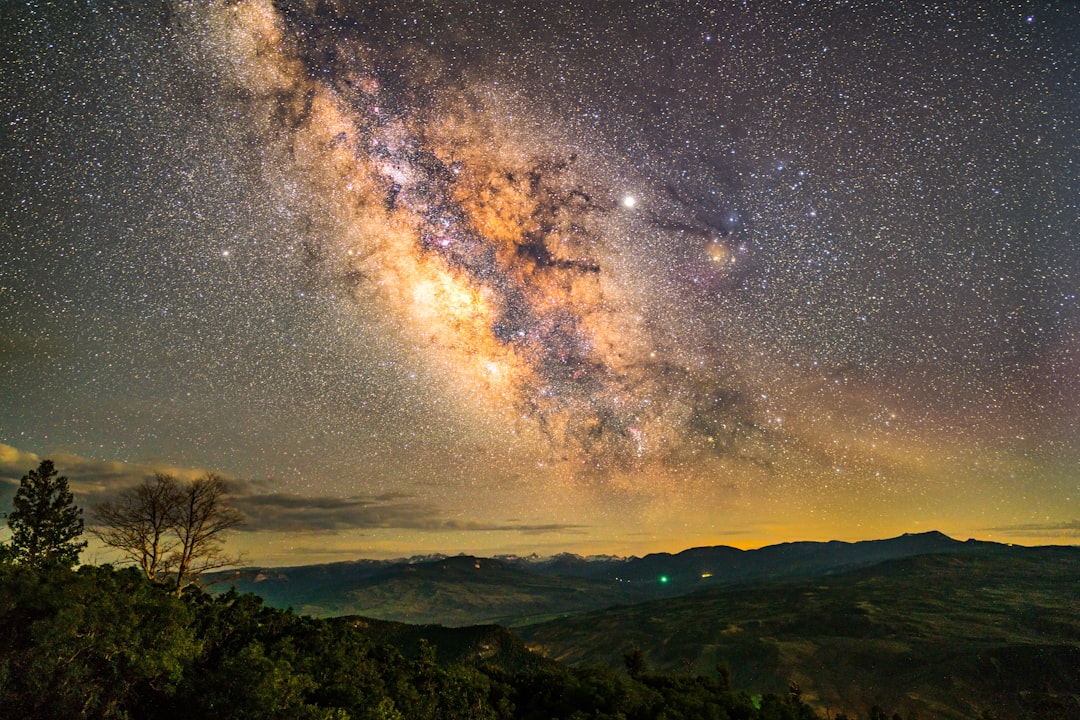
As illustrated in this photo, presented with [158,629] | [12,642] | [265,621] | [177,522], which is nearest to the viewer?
[12,642]

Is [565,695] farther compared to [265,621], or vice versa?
[565,695]

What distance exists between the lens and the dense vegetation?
88.8 feet

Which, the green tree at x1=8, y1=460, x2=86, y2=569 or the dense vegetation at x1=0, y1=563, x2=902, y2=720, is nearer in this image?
the dense vegetation at x1=0, y1=563, x2=902, y2=720

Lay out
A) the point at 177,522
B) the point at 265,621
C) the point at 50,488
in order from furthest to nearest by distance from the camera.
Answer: the point at 50,488, the point at 265,621, the point at 177,522

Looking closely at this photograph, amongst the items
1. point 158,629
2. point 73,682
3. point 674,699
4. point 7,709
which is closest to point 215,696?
point 158,629

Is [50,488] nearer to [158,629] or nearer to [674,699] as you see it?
[158,629]

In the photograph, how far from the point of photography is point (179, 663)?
32188mm

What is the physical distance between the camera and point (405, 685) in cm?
4319

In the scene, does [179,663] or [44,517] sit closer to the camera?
[179,663]

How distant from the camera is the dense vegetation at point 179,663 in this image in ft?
88.8

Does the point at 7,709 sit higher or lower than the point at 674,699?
higher

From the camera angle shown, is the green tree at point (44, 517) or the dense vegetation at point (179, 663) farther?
the green tree at point (44, 517)

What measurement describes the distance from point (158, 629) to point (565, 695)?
4061cm

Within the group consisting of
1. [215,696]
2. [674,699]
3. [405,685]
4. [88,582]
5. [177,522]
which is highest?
[177,522]
